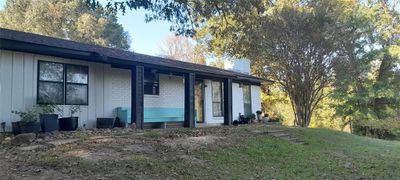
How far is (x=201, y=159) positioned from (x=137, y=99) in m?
5.94

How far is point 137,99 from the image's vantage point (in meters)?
13.6

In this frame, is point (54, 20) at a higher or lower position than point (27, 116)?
higher

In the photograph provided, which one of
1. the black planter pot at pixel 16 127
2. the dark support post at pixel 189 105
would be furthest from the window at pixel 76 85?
the dark support post at pixel 189 105

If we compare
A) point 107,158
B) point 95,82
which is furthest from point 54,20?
point 107,158

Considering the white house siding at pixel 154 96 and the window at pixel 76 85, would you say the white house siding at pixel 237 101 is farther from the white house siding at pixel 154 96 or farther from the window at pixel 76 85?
the window at pixel 76 85

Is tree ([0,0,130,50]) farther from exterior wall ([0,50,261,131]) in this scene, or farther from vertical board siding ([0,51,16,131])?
vertical board siding ([0,51,16,131])

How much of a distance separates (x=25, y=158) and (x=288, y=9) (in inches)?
673

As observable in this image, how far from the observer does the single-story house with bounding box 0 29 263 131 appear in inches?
443

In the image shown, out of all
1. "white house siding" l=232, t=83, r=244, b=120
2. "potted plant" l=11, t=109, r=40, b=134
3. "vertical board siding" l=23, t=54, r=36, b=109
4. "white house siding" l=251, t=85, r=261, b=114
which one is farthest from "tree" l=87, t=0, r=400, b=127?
"potted plant" l=11, t=109, r=40, b=134

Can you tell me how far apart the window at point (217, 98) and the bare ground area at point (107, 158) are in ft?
31.6

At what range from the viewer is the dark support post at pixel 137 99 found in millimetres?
13551

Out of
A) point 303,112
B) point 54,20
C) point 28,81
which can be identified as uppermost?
point 54,20

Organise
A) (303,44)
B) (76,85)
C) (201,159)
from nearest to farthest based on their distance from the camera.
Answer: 1. (201,159)
2. (76,85)
3. (303,44)

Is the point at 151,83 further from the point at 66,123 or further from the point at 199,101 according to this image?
the point at 66,123
